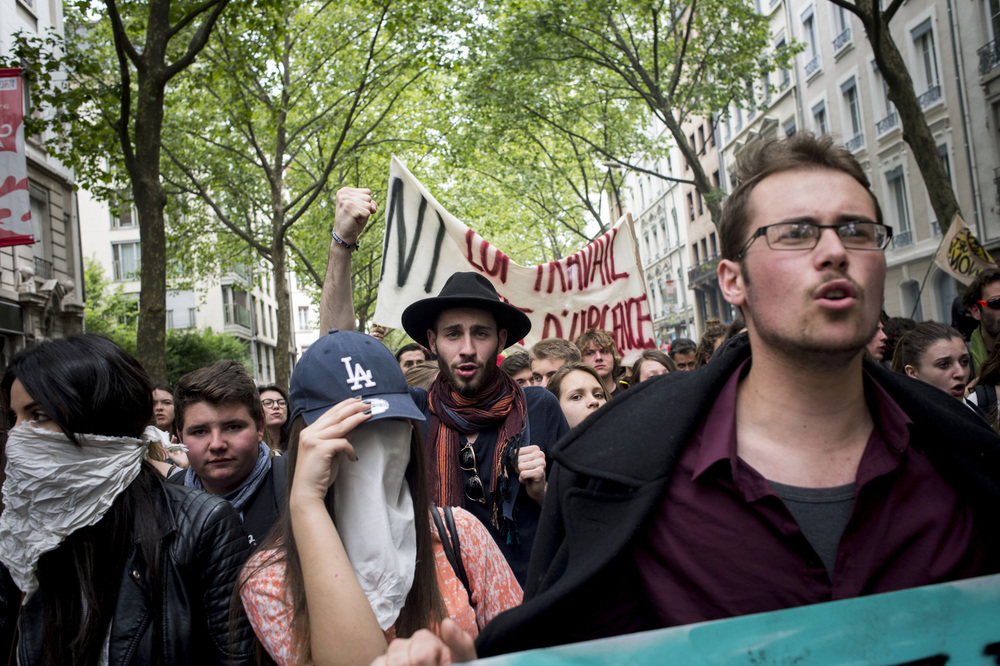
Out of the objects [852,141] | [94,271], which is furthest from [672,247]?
[94,271]

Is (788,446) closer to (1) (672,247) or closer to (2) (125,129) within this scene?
Answer: (2) (125,129)

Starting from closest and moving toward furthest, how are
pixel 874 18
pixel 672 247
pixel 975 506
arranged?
pixel 975 506, pixel 874 18, pixel 672 247

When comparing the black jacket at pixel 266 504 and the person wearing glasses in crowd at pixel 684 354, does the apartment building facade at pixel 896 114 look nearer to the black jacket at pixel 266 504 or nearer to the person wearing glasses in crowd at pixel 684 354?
the person wearing glasses in crowd at pixel 684 354

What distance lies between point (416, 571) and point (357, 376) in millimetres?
515

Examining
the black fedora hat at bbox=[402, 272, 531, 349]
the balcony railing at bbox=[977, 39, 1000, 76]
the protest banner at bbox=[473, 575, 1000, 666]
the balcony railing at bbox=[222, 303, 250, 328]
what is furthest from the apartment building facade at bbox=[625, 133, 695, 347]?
the protest banner at bbox=[473, 575, 1000, 666]

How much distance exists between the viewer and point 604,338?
651 centimetres

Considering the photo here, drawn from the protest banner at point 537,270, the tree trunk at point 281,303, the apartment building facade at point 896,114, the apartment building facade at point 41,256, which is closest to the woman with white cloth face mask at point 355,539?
the protest banner at point 537,270

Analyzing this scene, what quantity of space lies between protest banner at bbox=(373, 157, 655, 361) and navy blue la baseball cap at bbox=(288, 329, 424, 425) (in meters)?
3.97

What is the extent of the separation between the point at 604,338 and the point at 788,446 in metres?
4.74

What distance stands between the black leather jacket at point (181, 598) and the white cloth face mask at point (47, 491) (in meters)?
0.12

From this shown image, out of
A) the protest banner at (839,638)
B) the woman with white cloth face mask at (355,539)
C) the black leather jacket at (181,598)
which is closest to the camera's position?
the protest banner at (839,638)

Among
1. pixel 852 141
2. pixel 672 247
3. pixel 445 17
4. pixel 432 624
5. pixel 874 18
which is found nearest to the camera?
pixel 432 624

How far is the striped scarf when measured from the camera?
3.28 meters

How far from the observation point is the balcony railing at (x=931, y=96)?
22373mm
